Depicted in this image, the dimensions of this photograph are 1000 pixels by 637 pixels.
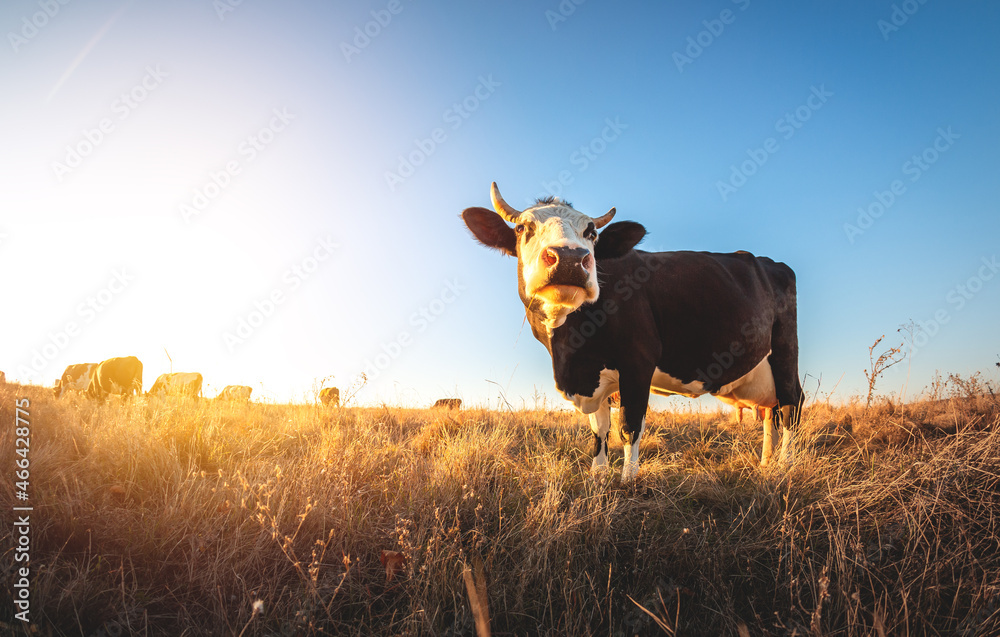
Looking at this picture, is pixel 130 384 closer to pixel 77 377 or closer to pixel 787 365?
pixel 77 377

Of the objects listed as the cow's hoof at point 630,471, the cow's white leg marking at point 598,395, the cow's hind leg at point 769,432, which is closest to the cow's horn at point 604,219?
the cow's white leg marking at point 598,395

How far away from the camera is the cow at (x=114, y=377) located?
9.24m

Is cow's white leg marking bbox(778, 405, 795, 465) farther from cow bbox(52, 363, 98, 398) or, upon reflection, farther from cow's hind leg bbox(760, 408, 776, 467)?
cow bbox(52, 363, 98, 398)

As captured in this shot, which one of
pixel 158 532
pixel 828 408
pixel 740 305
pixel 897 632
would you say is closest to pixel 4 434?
pixel 158 532

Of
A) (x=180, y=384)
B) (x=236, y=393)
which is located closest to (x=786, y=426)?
(x=180, y=384)

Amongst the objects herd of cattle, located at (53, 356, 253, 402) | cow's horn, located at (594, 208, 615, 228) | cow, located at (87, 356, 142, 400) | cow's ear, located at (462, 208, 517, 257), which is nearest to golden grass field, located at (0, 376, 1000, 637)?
herd of cattle, located at (53, 356, 253, 402)

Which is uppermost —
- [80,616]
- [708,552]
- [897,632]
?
[708,552]

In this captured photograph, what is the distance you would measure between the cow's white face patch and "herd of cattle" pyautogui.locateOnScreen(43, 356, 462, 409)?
3725 millimetres

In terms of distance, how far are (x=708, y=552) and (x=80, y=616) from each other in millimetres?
3345

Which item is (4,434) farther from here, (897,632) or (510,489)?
(897,632)

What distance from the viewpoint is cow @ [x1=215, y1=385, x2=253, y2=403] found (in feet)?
23.7

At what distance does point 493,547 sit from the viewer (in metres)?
2.70

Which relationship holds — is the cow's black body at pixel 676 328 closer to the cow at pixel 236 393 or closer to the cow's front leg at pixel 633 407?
the cow's front leg at pixel 633 407

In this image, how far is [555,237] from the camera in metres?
4.02
